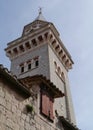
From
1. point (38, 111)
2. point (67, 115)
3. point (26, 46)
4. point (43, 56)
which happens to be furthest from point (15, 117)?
point (26, 46)

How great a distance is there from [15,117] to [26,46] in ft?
70.2

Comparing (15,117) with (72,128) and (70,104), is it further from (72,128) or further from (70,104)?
(70,104)

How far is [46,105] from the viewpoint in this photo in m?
8.56

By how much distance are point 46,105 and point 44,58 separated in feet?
55.0

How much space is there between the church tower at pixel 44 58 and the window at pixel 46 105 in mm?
14121

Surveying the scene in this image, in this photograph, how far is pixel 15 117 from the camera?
6.90 m

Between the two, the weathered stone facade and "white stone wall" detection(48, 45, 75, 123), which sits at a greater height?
"white stone wall" detection(48, 45, 75, 123)

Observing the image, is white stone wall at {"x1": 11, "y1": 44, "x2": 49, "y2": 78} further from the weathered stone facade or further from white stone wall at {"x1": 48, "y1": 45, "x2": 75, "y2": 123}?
the weathered stone facade

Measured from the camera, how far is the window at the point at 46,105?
27.2ft

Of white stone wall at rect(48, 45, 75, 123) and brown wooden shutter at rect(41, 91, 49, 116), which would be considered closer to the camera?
brown wooden shutter at rect(41, 91, 49, 116)

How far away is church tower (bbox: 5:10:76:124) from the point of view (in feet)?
79.6

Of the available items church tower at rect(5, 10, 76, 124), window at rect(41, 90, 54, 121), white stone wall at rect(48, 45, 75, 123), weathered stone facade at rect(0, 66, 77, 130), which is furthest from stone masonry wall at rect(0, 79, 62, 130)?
church tower at rect(5, 10, 76, 124)

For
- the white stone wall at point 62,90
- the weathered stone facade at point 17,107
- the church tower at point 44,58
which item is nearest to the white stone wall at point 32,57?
the church tower at point 44,58

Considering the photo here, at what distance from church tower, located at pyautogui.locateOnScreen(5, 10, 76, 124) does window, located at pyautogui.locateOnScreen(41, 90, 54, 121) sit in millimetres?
14121
